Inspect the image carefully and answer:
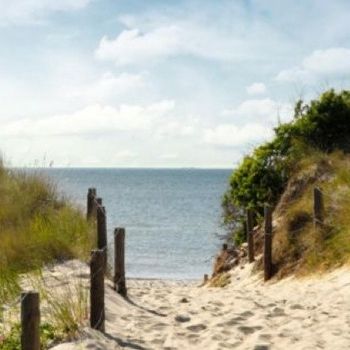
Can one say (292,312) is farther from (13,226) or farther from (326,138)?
(326,138)

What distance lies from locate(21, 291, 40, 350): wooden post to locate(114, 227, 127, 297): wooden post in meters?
5.24

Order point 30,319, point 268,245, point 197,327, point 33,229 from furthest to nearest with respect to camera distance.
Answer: point 268,245, point 33,229, point 197,327, point 30,319

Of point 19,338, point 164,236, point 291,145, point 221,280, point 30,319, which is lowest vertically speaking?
point 164,236

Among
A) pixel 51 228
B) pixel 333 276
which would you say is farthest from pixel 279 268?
pixel 51 228

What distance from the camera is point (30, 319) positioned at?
6125mm

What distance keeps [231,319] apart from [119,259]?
119 inches

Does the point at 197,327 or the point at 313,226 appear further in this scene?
the point at 313,226

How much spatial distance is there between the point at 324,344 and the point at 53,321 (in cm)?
317

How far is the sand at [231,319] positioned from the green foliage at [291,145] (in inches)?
288

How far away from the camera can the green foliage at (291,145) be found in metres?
19.7

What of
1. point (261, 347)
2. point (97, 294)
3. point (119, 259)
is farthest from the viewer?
point (119, 259)

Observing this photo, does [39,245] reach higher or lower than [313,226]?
lower

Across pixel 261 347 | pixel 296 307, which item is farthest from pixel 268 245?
pixel 261 347

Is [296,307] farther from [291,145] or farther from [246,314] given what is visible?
[291,145]
